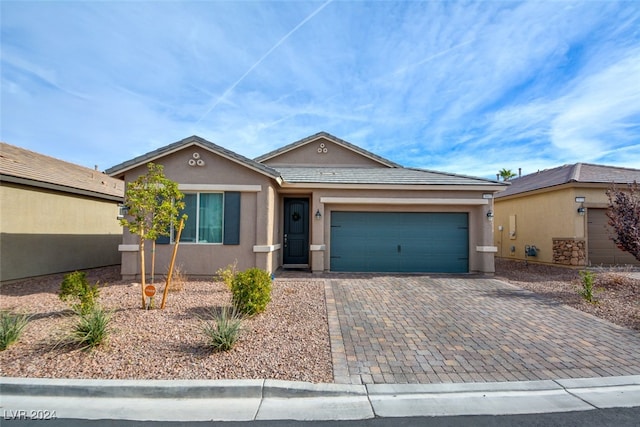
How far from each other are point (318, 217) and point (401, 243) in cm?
304

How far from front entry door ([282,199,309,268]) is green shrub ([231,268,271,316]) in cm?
564

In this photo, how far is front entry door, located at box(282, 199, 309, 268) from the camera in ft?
38.5

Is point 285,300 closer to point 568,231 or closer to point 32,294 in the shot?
point 32,294

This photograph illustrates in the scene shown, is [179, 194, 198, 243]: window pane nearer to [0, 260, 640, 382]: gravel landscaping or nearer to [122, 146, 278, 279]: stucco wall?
[122, 146, 278, 279]: stucco wall

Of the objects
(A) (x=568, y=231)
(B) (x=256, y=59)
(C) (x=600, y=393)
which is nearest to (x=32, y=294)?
(B) (x=256, y=59)

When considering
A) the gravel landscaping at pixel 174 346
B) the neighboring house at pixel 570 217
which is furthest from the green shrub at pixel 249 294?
the neighboring house at pixel 570 217

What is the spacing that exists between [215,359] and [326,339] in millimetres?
1731

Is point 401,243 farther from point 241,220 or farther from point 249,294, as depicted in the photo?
point 249,294

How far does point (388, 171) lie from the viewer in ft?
42.9

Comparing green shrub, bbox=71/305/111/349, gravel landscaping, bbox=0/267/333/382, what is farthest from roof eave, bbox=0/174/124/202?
green shrub, bbox=71/305/111/349

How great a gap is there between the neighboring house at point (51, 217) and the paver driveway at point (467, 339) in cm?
947

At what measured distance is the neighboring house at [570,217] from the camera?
12.0 meters

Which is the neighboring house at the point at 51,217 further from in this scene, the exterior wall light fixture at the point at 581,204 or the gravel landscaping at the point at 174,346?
the exterior wall light fixture at the point at 581,204

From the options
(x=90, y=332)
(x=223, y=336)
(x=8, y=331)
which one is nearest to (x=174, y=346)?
(x=223, y=336)
